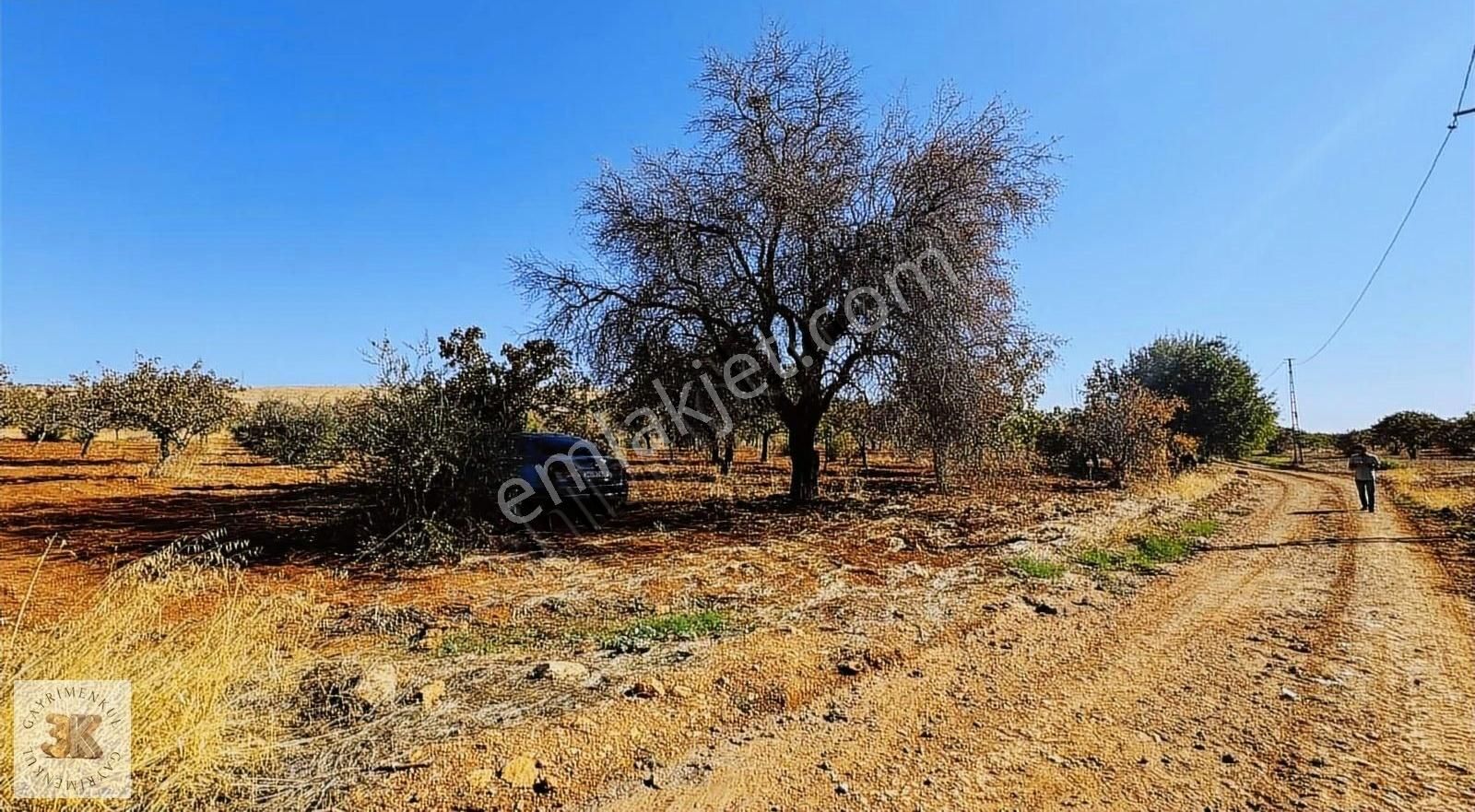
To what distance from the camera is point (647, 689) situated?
4.14m

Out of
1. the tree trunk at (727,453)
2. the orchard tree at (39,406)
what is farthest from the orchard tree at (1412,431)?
the orchard tree at (39,406)

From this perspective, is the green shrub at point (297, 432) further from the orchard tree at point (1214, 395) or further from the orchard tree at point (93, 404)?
the orchard tree at point (1214, 395)

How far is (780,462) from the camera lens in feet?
86.5

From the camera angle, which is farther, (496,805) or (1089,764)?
(1089,764)

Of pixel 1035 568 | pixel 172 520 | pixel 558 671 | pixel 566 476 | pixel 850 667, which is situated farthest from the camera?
pixel 566 476

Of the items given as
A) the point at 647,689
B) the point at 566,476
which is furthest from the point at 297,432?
the point at 647,689

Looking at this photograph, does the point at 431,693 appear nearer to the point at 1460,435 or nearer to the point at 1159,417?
the point at 1159,417

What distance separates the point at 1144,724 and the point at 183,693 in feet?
17.3

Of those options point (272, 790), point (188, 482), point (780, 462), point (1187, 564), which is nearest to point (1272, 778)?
point (272, 790)

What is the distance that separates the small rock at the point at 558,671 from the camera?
4355 millimetres

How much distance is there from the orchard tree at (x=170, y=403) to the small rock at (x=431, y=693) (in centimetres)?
1980

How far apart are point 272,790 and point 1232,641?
21.9 ft

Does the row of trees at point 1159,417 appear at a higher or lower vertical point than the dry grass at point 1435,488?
higher

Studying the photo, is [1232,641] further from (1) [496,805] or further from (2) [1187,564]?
(1) [496,805]
